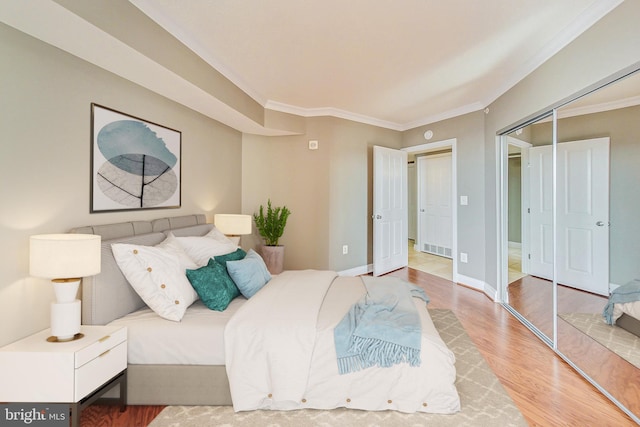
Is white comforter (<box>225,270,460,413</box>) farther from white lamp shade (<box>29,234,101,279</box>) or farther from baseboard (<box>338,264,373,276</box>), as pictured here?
baseboard (<box>338,264,373,276</box>)

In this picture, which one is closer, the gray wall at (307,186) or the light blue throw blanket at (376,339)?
the light blue throw blanket at (376,339)

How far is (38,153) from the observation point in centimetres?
177

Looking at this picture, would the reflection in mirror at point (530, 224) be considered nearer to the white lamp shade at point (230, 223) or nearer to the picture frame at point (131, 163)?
the white lamp shade at point (230, 223)

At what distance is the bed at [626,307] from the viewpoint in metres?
1.93

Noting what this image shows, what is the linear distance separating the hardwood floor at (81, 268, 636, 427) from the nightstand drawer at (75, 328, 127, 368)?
1.48 ft

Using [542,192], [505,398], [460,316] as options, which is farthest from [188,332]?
[542,192]

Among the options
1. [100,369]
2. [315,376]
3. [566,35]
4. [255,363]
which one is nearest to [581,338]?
[315,376]

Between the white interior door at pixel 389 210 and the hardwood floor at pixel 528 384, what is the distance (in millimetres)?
1647

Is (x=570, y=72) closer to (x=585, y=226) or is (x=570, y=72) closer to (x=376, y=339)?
(x=585, y=226)

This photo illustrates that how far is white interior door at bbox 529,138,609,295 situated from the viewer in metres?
2.19

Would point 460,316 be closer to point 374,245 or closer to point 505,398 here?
point 505,398

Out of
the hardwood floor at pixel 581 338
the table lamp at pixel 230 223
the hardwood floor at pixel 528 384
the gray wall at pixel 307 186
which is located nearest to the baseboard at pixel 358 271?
the gray wall at pixel 307 186

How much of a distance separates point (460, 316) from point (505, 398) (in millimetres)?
1424

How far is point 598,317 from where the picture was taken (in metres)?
2.21
